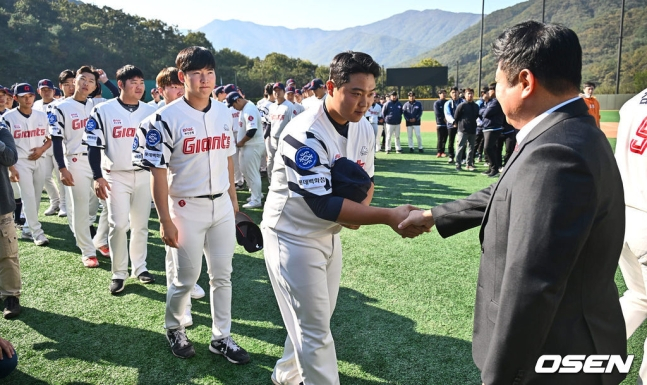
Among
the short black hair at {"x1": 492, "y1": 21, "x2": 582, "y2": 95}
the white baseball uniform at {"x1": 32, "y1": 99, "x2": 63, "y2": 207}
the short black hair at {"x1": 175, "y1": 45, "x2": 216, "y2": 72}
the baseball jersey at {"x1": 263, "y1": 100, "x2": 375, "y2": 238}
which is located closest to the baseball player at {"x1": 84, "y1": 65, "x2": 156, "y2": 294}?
the short black hair at {"x1": 175, "y1": 45, "x2": 216, "y2": 72}

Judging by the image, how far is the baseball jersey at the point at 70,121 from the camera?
612 centimetres

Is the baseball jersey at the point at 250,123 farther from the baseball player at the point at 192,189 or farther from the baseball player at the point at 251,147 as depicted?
the baseball player at the point at 192,189

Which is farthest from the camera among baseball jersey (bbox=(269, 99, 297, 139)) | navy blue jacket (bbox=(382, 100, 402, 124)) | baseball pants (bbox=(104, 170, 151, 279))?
navy blue jacket (bbox=(382, 100, 402, 124))

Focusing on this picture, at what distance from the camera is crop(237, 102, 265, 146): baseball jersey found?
9.34 m

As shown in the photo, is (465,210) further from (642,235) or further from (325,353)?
(642,235)

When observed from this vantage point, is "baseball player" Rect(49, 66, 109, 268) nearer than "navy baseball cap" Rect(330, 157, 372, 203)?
No

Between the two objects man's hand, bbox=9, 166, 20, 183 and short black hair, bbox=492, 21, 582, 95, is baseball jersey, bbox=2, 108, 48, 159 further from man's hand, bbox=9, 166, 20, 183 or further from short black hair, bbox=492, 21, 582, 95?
short black hair, bbox=492, 21, 582, 95

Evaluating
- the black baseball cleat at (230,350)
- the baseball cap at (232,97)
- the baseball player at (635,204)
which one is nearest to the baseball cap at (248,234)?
the black baseball cleat at (230,350)

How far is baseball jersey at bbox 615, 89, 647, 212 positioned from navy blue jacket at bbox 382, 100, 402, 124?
1439 centimetres

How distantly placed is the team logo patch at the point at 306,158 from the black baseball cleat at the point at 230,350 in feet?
6.67

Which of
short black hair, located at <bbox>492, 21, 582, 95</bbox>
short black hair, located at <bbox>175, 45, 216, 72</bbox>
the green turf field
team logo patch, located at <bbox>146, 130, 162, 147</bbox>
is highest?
short black hair, located at <bbox>175, 45, 216, 72</bbox>

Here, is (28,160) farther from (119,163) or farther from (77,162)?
(119,163)

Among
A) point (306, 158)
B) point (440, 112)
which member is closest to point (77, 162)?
point (306, 158)

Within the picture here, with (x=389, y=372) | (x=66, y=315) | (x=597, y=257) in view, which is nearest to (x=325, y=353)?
(x=389, y=372)
